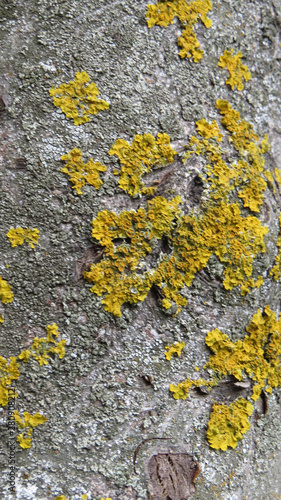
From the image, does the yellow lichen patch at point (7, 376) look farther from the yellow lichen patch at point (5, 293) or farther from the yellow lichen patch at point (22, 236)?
the yellow lichen patch at point (22, 236)

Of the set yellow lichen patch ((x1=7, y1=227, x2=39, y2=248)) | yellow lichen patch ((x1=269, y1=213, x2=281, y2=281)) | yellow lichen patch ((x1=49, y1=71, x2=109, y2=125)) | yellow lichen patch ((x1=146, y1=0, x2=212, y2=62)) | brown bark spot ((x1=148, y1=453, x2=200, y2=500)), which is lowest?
brown bark spot ((x1=148, y1=453, x2=200, y2=500))

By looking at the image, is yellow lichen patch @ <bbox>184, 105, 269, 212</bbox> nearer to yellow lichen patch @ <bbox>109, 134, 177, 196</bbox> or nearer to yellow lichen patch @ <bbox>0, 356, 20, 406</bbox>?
yellow lichen patch @ <bbox>109, 134, 177, 196</bbox>

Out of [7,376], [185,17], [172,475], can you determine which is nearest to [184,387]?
[172,475]

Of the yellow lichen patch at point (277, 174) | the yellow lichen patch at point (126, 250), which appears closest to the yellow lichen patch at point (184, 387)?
the yellow lichen patch at point (126, 250)

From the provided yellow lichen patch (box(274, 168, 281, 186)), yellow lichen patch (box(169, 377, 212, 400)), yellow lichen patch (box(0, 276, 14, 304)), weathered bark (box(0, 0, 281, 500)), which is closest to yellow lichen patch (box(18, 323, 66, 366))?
weathered bark (box(0, 0, 281, 500))

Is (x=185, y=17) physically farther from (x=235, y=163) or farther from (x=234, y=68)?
(x=235, y=163)

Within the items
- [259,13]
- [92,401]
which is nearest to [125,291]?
[92,401]

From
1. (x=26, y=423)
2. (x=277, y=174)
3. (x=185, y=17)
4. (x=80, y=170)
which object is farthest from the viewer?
(x=277, y=174)
